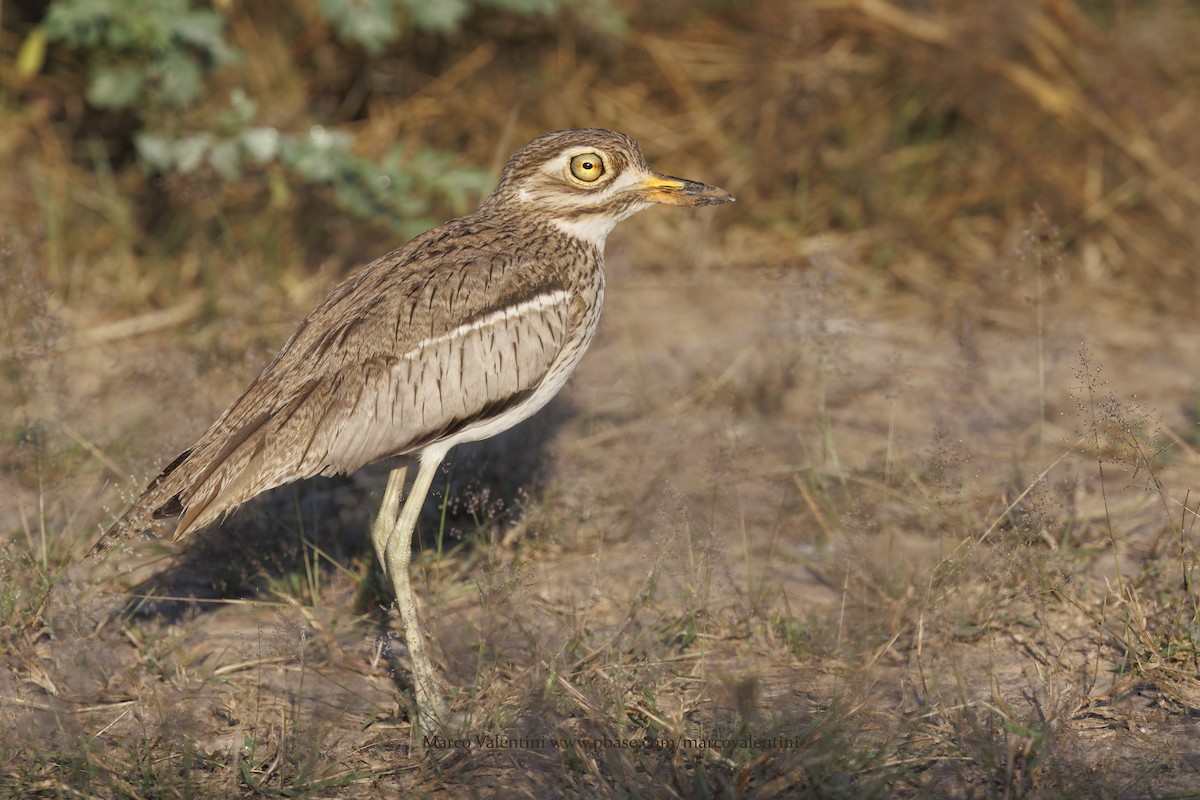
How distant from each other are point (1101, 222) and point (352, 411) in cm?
387

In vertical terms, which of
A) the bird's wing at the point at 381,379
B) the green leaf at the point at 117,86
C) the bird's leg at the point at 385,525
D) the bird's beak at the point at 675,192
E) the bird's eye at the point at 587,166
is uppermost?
the green leaf at the point at 117,86

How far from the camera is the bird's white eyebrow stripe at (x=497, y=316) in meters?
3.25

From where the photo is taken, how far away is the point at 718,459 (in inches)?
144

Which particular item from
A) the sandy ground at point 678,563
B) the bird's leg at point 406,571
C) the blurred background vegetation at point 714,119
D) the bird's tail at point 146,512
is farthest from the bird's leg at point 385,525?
the blurred background vegetation at point 714,119

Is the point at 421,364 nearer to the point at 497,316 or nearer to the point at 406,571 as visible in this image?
the point at 497,316

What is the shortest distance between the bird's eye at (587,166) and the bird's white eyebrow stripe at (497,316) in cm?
38

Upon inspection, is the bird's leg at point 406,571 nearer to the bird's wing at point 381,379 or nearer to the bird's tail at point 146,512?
the bird's wing at point 381,379

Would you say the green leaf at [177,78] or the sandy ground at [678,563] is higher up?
the green leaf at [177,78]

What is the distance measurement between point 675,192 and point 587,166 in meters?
0.26

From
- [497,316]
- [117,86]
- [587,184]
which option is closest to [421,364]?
[497,316]

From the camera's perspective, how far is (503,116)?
19.7 feet

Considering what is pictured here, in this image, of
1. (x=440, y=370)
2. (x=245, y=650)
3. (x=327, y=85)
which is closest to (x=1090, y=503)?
(x=440, y=370)

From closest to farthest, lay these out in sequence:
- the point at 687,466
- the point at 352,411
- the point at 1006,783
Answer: the point at 1006,783
the point at 352,411
the point at 687,466

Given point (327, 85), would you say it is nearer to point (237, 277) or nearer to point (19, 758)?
point (237, 277)
